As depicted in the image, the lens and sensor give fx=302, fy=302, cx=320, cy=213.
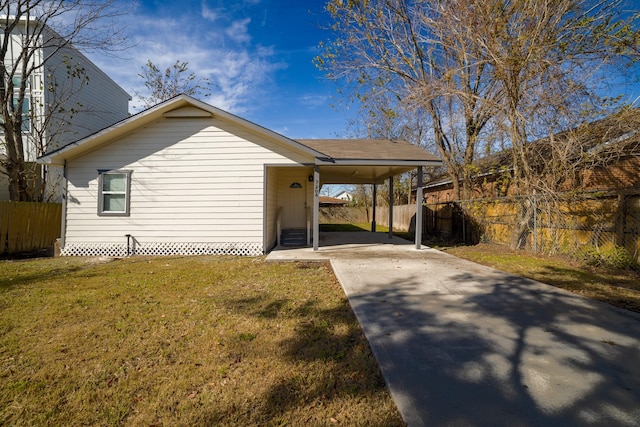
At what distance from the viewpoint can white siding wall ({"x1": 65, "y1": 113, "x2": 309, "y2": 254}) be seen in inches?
352

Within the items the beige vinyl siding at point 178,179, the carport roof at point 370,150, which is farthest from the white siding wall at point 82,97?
the carport roof at point 370,150

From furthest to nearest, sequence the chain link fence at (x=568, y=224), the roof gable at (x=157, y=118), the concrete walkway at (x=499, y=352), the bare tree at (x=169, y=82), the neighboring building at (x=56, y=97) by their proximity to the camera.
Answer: the bare tree at (x=169, y=82)
the neighboring building at (x=56, y=97)
the roof gable at (x=157, y=118)
the chain link fence at (x=568, y=224)
the concrete walkway at (x=499, y=352)

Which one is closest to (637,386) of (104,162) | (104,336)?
(104,336)

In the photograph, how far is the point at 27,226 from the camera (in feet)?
32.8

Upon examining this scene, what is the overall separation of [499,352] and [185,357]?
3.14m

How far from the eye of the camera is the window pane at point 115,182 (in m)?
8.99

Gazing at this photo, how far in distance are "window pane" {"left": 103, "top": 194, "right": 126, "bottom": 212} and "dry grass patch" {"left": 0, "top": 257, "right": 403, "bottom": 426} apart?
12.4ft

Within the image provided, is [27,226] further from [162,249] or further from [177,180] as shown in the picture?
[177,180]

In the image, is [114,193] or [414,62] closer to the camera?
[114,193]

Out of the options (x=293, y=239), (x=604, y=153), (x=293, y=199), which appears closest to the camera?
(x=604, y=153)

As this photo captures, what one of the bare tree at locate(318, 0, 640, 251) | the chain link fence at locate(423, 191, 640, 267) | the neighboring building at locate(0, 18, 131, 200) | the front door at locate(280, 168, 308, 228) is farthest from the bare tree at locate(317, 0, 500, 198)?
the neighboring building at locate(0, 18, 131, 200)

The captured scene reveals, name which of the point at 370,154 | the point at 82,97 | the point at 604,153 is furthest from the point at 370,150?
the point at 82,97

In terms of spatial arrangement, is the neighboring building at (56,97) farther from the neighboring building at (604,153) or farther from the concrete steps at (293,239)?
the neighboring building at (604,153)

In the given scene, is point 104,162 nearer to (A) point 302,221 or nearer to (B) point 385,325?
(A) point 302,221
